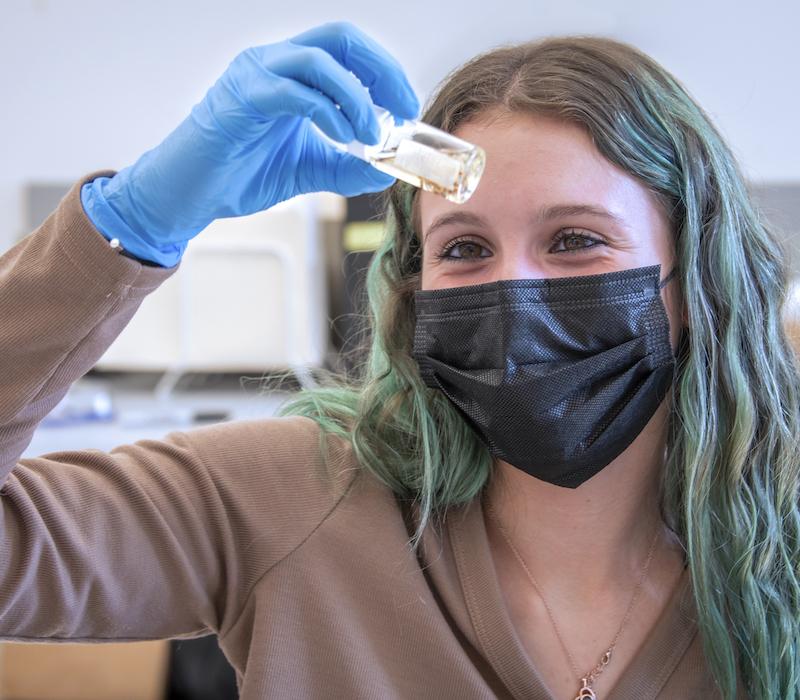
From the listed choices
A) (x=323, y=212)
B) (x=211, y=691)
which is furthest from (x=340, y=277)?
(x=211, y=691)

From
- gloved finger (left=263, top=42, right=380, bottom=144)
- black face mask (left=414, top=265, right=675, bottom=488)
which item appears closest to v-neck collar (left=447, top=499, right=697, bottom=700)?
black face mask (left=414, top=265, right=675, bottom=488)

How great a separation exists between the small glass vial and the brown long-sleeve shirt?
0.93ft

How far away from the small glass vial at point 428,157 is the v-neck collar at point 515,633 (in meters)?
0.45

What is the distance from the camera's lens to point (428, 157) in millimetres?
985

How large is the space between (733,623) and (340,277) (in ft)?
7.82

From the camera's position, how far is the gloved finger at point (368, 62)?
38.8 inches

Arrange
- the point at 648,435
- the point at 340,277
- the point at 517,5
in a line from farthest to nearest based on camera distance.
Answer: the point at 517,5 → the point at 340,277 → the point at 648,435

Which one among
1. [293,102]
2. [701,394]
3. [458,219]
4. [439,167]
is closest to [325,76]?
[293,102]

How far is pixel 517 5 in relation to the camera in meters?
4.02

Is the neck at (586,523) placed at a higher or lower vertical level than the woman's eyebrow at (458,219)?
lower

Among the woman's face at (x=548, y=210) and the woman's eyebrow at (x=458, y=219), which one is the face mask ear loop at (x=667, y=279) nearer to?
the woman's face at (x=548, y=210)

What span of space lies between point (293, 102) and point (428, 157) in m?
0.16

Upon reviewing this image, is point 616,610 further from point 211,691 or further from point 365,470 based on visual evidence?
point 211,691

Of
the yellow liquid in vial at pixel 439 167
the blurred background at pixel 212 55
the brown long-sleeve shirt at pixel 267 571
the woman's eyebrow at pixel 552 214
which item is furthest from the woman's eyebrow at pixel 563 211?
the blurred background at pixel 212 55
